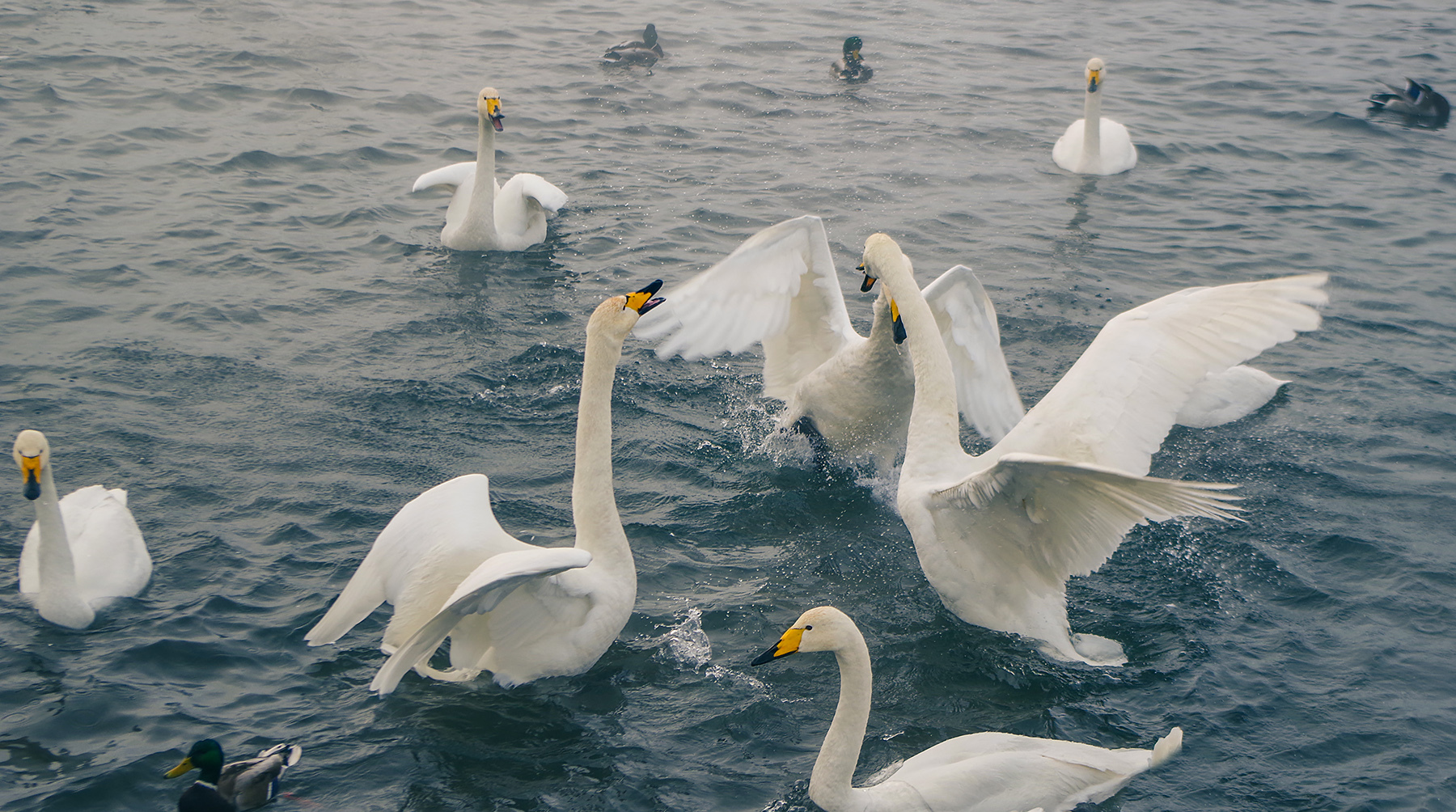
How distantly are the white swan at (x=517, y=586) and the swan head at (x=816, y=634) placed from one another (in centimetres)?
97

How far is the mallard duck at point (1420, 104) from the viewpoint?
48.0 ft

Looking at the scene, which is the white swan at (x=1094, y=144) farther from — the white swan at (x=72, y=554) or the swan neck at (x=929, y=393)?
the white swan at (x=72, y=554)

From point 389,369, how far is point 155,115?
632cm

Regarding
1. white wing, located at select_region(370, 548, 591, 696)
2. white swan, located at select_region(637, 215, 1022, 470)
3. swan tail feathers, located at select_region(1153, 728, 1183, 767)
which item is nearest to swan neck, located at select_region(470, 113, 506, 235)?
white swan, located at select_region(637, 215, 1022, 470)

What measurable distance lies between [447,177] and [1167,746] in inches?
330

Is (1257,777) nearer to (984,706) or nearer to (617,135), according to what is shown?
(984,706)

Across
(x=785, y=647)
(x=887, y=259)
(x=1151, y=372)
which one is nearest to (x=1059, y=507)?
(x=1151, y=372)

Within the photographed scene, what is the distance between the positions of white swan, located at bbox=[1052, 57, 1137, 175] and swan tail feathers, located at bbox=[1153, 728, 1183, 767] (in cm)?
936

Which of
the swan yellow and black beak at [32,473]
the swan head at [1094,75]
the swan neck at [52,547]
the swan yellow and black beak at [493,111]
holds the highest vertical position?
the swan yellow and black beak at [493,111]

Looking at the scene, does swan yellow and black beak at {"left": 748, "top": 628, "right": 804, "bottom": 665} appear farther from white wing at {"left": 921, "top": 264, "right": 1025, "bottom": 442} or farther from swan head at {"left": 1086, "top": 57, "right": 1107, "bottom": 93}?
swan head at {"left": 1086, "top": 57, "right": 1107, "bottom": 93}

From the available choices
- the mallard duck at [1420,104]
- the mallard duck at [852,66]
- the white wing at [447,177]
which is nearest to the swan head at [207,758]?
the white wing at [447,177]

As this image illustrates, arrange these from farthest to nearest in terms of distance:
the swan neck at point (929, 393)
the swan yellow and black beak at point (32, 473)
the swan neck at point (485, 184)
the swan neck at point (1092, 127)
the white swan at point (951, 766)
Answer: the swan neck at point (1092, 127) < the swan neck at point (485, 184) < the swan neck at point (929, 393) < the swan yellow and black beak at point (32, 473) < the white swan at point (951, 766)

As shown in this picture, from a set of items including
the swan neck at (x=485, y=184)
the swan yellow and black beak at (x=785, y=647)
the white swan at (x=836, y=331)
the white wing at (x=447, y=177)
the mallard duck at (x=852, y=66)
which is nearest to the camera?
the swan yellow and black beak at (x=785, y=647)

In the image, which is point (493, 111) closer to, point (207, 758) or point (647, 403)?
point (647, 403)
